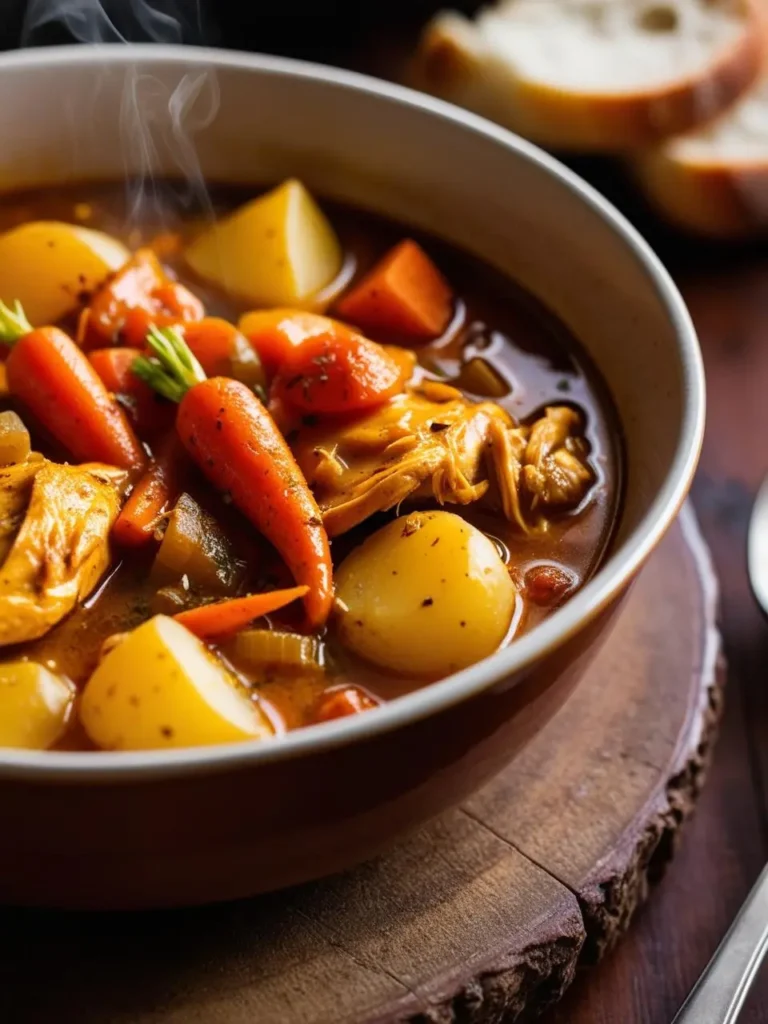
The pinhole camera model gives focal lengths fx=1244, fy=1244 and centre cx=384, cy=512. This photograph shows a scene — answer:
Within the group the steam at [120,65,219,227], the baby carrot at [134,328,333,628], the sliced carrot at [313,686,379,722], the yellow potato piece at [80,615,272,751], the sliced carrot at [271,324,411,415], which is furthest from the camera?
the steam at [120,65,219,227]

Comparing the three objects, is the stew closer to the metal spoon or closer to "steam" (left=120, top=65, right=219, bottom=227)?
"steam" (left=120, top=65, right=219, bottom=227)

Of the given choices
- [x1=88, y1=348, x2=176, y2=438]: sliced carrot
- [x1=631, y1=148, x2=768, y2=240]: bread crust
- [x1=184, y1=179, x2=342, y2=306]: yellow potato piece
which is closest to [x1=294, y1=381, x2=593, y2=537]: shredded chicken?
[x1=88, y1=348, x2=176, y2=438]: sliced carrot

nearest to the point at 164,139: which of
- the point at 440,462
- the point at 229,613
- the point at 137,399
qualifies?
the point at 137,399

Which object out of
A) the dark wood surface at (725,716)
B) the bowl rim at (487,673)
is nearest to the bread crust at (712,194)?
the dark wood surface at (725,716)

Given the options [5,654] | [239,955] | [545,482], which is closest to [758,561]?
[545,482]

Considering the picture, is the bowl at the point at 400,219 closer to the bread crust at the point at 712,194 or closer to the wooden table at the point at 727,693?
the wooden table at the point at 727,693

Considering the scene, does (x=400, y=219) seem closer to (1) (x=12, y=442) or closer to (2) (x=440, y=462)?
(2) (x=440, y=462)
